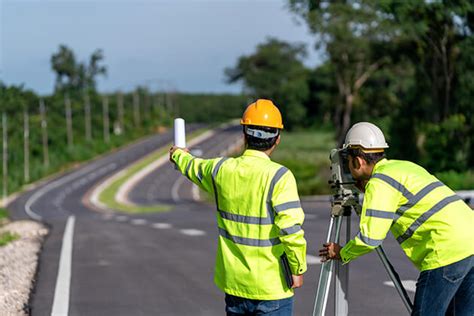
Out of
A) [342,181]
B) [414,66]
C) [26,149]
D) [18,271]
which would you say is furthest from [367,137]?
[26,149]

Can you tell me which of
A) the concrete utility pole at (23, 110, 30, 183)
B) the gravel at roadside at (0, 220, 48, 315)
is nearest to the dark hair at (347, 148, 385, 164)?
the gravel at roadside at (0, 220, 48, 315)

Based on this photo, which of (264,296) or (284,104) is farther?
(284,104)

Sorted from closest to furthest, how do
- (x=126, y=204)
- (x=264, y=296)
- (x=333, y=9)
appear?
(x=264, y=296), (x=333, y=9), (x=126, y=204)

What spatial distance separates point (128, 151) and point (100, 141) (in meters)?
5.64

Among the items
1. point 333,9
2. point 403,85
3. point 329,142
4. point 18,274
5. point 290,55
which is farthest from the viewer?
point 290,55

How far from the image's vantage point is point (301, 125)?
126188 mm

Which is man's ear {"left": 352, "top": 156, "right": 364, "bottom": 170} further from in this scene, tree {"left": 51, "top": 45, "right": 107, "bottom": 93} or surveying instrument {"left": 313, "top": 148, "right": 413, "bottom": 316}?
tree {"left": 51, "top": 45, "right": 107, "bottom": 93}

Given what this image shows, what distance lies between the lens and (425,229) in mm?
4902

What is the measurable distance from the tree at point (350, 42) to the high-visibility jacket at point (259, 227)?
45.0m

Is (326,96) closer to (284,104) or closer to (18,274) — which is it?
(284,104)

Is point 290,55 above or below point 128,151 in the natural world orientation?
above

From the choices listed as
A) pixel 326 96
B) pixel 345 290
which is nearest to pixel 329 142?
pixel 326 96

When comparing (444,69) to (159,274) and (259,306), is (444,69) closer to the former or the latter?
(159,274)

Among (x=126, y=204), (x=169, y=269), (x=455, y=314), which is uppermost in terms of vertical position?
(x=455, y=314)
